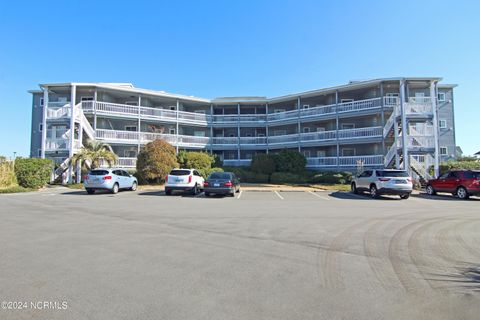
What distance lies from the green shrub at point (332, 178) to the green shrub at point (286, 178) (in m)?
1.06

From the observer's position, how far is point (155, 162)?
2622 cm

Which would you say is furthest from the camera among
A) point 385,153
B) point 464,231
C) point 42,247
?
point 385,153

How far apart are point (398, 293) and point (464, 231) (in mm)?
5872

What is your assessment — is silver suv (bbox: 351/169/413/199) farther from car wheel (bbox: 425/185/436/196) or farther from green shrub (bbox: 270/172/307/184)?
green shrub (bbox: 270/172/307/184)

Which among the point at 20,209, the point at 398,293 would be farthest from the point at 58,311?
the point at 20,209

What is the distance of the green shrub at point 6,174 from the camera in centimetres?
2255

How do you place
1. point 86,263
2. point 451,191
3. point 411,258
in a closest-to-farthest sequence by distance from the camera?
point 86,263, point 411,258, point 451,191

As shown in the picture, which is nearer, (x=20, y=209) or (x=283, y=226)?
(x=283, y=226)

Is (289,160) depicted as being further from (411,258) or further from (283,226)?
(411,258)

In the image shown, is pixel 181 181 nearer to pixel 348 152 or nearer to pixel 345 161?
pixel 345 161

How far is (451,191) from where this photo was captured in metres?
20.1

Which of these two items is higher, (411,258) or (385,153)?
(385,153)

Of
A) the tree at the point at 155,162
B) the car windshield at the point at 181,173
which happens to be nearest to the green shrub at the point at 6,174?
the tree at the point at 155,162

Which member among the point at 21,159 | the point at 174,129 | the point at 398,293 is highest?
the point at 174,129
